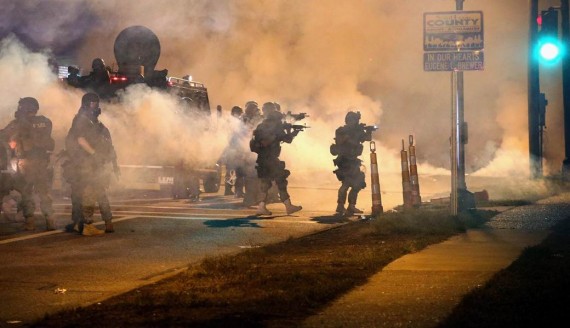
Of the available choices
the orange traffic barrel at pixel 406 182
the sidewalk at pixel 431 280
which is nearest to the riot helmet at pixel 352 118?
the orange traffic barrel at pixel 406 182

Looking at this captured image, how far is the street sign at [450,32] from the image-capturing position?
1236 centimetres

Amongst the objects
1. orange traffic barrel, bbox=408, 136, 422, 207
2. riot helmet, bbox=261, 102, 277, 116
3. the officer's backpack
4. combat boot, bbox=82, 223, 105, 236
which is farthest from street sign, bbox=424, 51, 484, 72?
combat boot, bbox=82, 223, 105, 236

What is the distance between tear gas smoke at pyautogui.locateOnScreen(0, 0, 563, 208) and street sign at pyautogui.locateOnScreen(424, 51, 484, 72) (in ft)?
24.4

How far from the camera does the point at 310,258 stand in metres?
9.11

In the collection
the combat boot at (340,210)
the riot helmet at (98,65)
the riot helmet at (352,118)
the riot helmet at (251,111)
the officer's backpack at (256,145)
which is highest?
the riot helmet at (98,65)

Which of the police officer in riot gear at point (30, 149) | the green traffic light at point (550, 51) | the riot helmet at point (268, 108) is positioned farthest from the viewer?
the green traffic light at point (550, 51)

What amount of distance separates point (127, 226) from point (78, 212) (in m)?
1.08

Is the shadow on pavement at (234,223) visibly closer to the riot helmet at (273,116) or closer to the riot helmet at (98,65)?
the riot helmet at (273,116)

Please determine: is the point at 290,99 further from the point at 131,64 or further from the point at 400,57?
the point at 131,64

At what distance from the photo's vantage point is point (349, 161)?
1451cm

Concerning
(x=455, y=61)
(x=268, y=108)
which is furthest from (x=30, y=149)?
(x=455, y=61)

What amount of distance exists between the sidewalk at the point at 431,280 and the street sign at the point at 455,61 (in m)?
2.25

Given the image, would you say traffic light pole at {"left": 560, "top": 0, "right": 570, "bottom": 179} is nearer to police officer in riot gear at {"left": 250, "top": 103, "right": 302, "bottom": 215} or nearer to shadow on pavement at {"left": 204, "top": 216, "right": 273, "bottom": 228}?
police officer in riot gear at {"left": 250, "top": 103, "right": 302, "bottom": 215}

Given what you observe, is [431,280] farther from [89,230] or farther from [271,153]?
[271,153]
